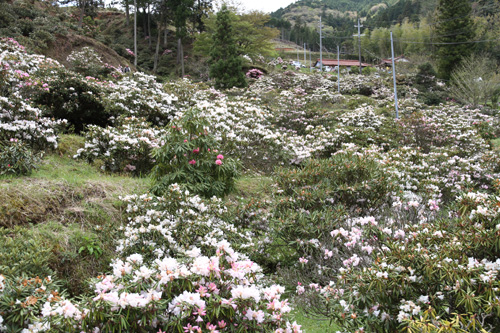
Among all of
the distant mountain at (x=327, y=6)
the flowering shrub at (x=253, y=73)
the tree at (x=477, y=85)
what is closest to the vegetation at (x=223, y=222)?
the tree at (x=477, y=85)

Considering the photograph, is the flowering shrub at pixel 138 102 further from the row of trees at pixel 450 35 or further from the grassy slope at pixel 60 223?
the row of trees at pixel 450 35

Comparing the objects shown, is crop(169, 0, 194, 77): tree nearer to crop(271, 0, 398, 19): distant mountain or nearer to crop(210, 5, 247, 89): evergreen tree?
crop(210, 5, 247, 89): evergreen tree

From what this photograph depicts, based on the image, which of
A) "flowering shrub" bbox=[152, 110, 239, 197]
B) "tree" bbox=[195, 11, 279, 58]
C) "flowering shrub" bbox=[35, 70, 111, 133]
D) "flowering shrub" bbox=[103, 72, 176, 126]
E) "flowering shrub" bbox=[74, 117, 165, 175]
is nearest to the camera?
"flowering shrub" bbox=[152, 110, 239, 197]

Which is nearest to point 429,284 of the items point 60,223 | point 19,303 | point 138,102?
point 19,303

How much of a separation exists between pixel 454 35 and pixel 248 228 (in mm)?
33765

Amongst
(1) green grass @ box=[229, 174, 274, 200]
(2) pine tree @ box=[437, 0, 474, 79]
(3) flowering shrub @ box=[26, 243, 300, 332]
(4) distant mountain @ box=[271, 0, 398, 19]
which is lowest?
(1) green grass @ box=[229, 174, 274, 200]

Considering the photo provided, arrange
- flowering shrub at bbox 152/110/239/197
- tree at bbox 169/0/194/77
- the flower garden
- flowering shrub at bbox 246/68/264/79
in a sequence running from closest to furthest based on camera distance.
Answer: the flower garden
flowering shrub at bbox 152/110/239/197
tree at bbox 169/0/194/77
flowering shrub at bbox 246/68/264/79

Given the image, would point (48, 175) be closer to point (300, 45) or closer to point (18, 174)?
point (18, 174)

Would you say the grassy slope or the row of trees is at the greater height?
the row of trees

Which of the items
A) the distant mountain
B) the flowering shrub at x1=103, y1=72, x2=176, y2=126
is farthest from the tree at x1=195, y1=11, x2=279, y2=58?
the distant mountain

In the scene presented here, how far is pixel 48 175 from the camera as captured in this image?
17.7ft

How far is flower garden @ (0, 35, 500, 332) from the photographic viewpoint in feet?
6.58

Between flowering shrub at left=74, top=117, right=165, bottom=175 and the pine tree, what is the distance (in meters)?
30.9

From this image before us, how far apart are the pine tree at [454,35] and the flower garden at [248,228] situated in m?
22.7
